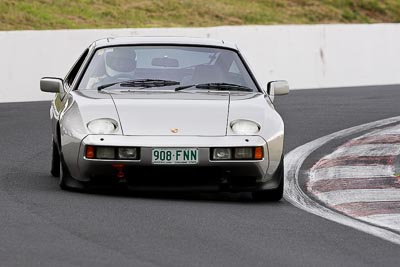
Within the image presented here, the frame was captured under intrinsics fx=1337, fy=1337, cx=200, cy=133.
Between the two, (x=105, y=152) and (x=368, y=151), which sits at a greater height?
(x=105, y=152)

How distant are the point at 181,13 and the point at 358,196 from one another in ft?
84.0

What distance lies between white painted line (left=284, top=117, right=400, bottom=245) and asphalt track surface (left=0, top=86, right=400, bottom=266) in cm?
13

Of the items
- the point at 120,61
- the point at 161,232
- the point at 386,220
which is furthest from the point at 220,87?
the point at 161,232

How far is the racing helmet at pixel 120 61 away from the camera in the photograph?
10922 millimetres

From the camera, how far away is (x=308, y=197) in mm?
10594

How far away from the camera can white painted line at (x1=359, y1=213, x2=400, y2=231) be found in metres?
9.09

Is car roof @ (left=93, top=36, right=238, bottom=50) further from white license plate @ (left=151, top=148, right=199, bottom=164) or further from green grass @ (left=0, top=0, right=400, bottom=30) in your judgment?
green grass @ (left=0, top=0, right=400, bottom=30)

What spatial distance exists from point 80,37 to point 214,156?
1404 centimetres

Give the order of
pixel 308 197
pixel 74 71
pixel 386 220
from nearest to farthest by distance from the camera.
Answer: pixel 386 220 < pixel 308 197 < pixel 74 71

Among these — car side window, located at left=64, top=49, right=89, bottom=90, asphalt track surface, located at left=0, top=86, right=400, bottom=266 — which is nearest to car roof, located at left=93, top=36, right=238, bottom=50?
car side window, located at left=64, top=49, right=89, bottom=90

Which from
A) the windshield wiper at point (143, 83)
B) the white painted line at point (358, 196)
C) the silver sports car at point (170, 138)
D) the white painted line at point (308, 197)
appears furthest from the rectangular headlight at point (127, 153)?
the white painted line at point (358, 196)

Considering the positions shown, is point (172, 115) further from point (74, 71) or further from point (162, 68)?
point (74, 71)

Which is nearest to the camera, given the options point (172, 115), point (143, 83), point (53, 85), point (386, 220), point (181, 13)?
point (386, 220)

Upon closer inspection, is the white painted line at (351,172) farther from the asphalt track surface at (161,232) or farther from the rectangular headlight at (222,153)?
the rectangular headlight at (222,153)
